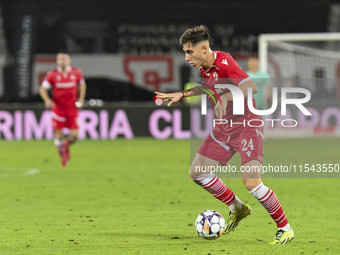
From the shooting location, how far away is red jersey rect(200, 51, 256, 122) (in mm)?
4891

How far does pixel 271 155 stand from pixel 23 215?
727cm

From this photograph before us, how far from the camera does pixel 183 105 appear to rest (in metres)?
16.2

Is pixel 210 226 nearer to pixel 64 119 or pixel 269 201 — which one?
pixel 269 201

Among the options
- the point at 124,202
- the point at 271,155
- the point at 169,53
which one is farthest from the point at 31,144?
the point at 169,53

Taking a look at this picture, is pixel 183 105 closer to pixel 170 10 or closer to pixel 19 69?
pixel 19 69

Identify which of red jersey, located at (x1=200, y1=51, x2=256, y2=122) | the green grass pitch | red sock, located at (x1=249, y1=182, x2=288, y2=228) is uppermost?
red jersey, located at (x1=200, y1=51, x2=256, y2=122)

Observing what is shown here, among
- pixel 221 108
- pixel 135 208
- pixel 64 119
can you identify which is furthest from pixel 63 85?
pixel 221 108

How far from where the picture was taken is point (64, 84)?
1159cm

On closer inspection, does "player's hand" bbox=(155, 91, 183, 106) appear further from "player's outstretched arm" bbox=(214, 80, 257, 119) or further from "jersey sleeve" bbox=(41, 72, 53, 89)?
"jersey sleeve" bbox=(41, 72, 53, 89)

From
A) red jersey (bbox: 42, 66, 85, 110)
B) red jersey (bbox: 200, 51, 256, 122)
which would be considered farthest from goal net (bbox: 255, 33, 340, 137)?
red jersey (bbox: 200, 51, 256, 122)

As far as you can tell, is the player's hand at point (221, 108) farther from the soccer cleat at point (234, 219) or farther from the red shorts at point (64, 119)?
the red shorts at point (64, 119)

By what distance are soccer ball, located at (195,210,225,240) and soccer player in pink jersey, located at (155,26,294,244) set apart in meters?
0.16

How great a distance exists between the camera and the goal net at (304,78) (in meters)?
16.1

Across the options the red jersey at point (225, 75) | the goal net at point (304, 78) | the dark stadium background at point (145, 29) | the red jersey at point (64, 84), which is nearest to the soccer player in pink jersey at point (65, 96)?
the red jersey at point (64, 84)
